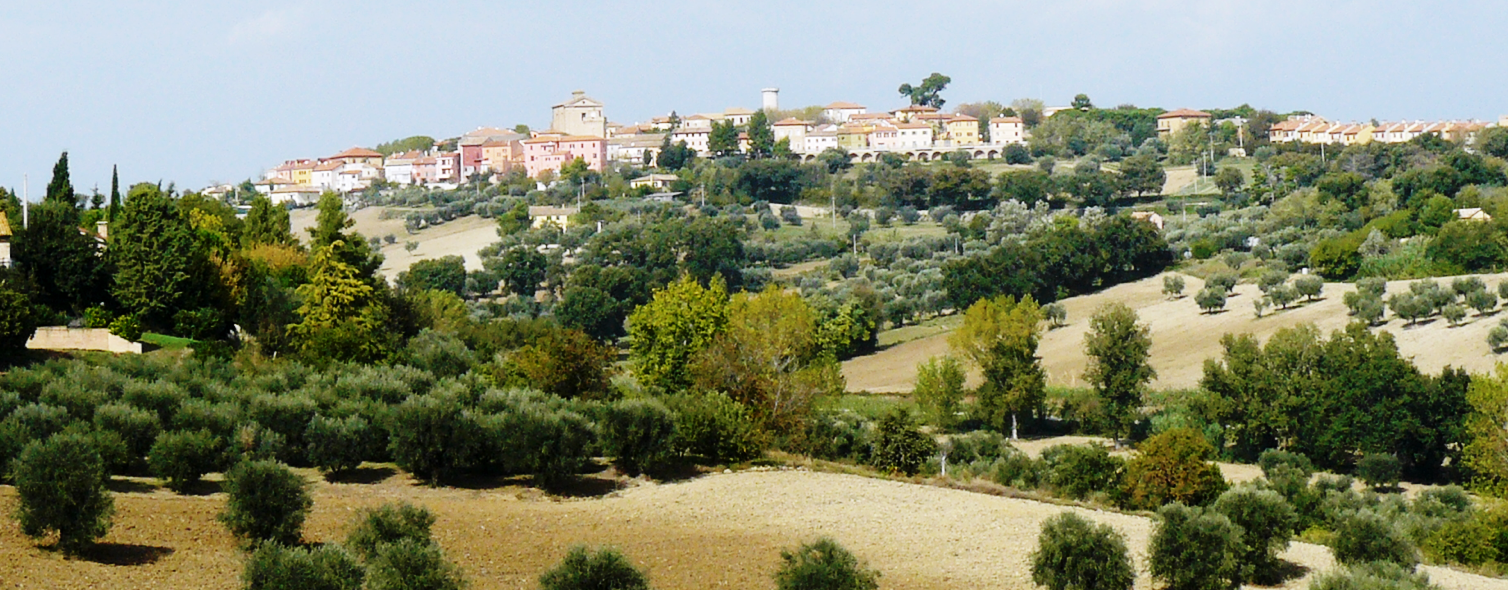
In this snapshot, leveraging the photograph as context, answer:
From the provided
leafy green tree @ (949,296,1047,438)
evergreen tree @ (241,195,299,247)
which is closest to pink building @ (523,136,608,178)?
evergreen tree @ (241,195,299,247)

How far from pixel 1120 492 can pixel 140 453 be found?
1423 centimetres

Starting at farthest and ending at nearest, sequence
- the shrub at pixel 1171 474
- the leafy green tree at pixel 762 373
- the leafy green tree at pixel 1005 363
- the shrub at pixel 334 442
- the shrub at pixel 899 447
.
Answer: the leafy green tree at pixel 1005 363, the leafy green tree at pixel 762 373, the shrub at pixel 899 447, the shrub at pixel 1171 474, the shrub at pixel 334 442

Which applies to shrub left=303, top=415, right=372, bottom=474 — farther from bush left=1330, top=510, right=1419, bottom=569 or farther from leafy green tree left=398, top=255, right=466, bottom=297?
leafy green tree left=398, top=255, right=466, bottom=297

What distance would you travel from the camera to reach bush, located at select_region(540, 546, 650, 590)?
47.1 feet

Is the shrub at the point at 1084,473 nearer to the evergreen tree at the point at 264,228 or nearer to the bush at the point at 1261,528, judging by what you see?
the bush at the point at 1261,528

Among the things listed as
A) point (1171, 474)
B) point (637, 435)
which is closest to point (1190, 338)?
point (1171, 474)

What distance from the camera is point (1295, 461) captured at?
36.2 m

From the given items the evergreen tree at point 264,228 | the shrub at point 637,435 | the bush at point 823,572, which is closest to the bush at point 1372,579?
the bush at point 823,572

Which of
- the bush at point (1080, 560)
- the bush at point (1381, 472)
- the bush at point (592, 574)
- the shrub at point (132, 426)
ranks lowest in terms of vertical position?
the bush at point (1381, 472)

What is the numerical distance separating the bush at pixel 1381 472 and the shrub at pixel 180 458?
24337 millimetres

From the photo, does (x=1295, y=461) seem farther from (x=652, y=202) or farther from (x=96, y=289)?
(x=652, y=202)

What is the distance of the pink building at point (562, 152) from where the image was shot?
4914 inches

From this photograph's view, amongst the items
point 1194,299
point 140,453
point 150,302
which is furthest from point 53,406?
point 1194,299

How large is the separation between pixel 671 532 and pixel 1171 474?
9.57 metres
